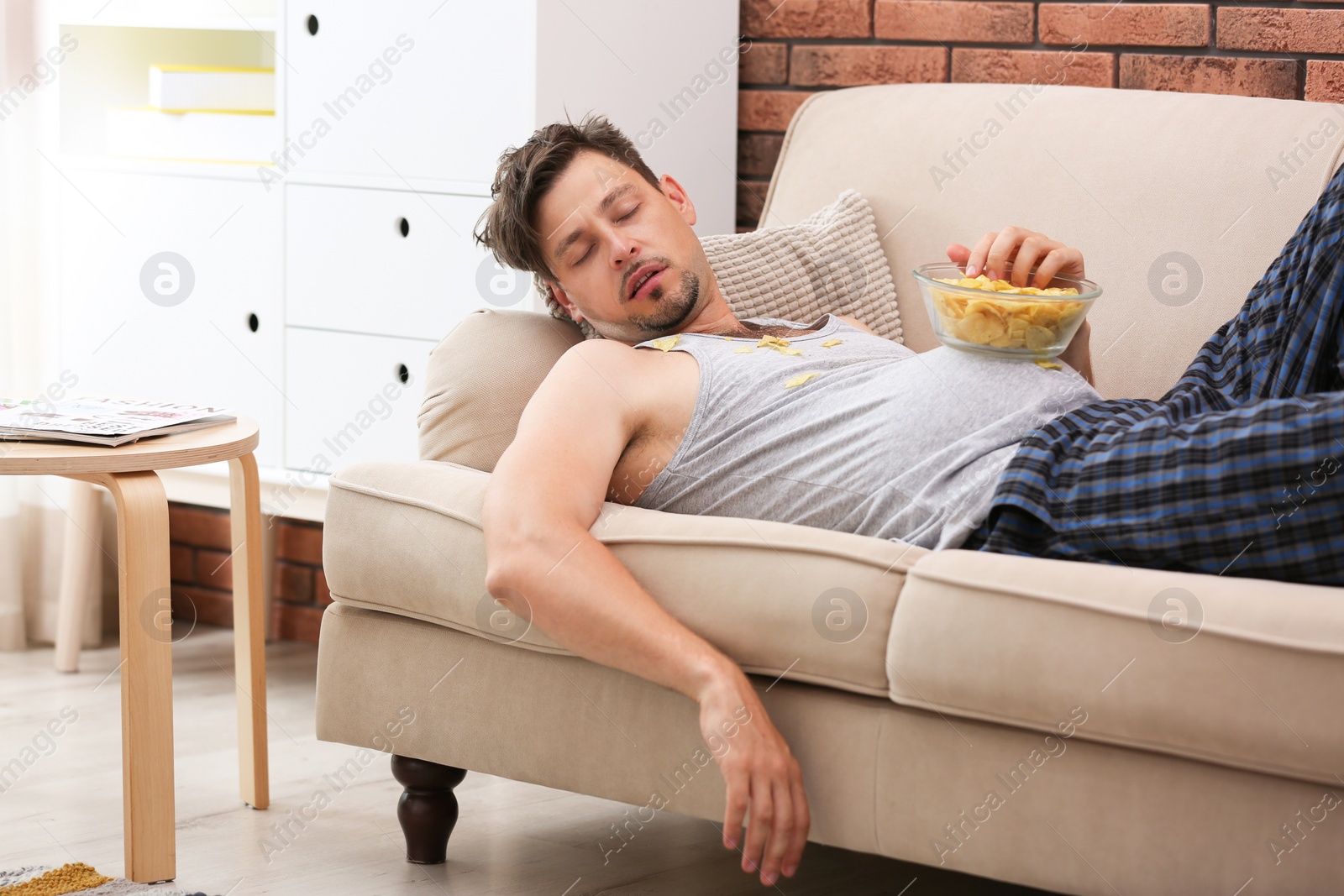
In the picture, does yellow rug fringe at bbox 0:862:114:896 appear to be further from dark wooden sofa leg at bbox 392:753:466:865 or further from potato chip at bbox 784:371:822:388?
potato chip at bbox 784:371:822:388

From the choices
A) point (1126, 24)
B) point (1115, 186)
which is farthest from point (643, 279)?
point (1126, 24)

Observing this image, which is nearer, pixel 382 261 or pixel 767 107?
pixel 382 261

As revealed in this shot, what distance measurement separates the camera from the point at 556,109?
2086 millimetres

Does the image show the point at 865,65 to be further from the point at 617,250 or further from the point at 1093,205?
the point at 617,250

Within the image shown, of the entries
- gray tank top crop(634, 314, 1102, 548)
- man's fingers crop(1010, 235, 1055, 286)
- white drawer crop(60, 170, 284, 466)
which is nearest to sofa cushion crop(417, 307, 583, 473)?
gray tank top crop(634, 314, 1102, 548)

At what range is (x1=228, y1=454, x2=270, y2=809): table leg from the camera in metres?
1.79

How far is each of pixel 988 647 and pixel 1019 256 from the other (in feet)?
1.91

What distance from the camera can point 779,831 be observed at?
3.98 feet

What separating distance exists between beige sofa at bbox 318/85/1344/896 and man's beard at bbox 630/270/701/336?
126mm

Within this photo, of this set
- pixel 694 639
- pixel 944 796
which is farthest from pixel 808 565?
pixel 944 796

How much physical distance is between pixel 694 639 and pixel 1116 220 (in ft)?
3.04

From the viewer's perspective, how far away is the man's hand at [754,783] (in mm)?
1208

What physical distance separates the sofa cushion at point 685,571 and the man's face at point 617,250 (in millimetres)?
303

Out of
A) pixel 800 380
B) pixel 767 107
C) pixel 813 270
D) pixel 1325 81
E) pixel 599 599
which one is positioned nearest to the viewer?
A: pixel 599 599
